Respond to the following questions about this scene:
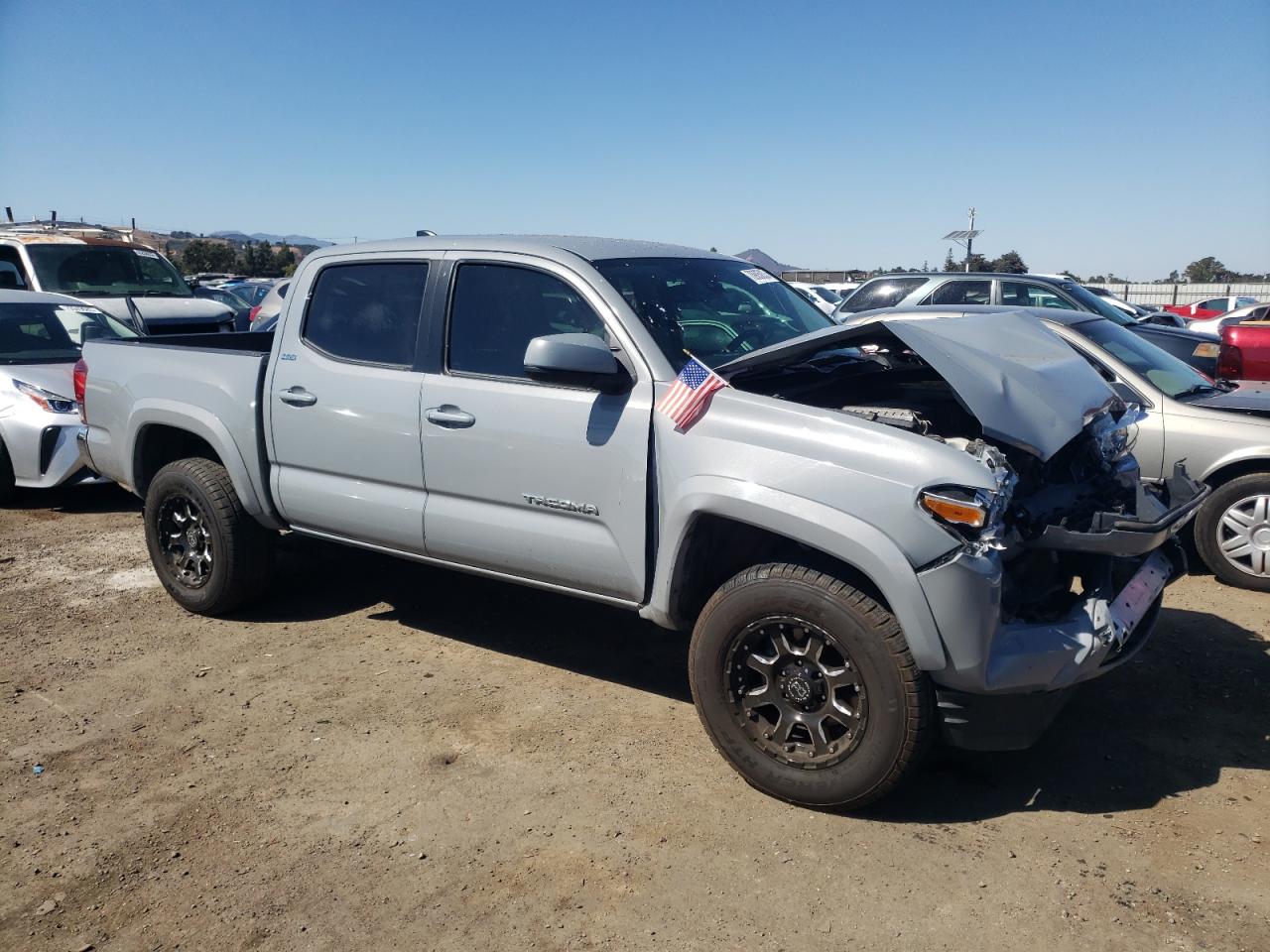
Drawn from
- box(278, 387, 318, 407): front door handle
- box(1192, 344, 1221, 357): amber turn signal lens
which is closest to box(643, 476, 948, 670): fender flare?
box(278, 387, 318, 407): front door handle

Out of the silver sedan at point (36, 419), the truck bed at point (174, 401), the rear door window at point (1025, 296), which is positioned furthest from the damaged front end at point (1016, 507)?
the rear door window at point (1025, 296)

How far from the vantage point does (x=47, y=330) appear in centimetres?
886

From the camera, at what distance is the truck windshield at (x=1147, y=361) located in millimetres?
6227

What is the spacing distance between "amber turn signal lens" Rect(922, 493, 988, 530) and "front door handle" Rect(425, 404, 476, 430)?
1.97 meters

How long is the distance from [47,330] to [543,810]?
7.64m

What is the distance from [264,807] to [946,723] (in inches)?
94.9

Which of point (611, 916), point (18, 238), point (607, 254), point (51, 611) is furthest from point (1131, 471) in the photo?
point (18, 238)

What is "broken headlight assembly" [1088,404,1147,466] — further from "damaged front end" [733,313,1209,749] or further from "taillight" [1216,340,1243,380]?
"taillight" [1216,340,1243,380]

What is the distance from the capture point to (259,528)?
531 cm

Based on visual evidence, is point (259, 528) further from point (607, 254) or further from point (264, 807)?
point (607, 254)

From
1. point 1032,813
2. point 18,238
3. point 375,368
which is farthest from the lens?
point 18,238

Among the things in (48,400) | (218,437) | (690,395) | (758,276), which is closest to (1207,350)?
(758,276)

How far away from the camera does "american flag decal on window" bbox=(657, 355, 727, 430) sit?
367cm

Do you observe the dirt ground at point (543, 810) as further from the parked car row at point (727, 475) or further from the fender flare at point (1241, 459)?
the fender flare at point (1241, 459)
